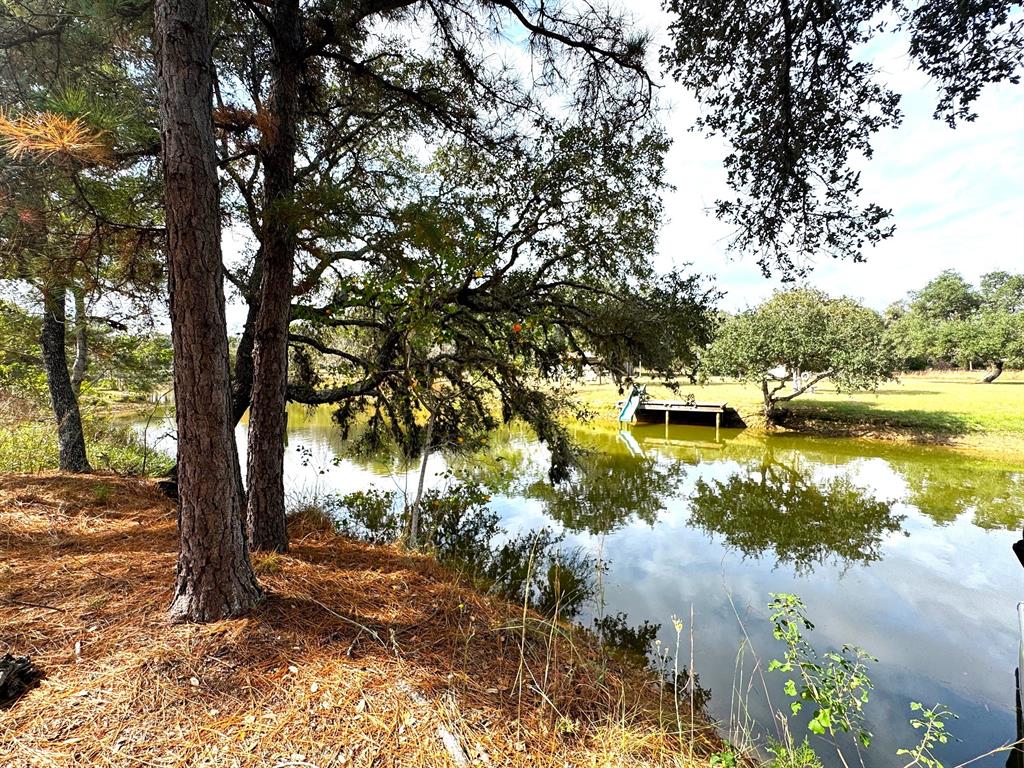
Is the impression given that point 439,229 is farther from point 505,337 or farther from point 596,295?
point 596,295

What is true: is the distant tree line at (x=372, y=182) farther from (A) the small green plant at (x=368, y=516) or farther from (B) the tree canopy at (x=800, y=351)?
(B) the tree canopy at (x=800, y=351)

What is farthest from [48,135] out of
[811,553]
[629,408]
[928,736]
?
[629,408]

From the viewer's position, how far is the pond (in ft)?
11.4

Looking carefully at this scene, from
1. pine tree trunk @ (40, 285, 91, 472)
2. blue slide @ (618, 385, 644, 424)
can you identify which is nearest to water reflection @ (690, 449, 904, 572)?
blue slide @ (618, 385, 644, 424)

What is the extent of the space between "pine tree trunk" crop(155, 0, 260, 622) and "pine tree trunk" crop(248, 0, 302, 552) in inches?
26.1

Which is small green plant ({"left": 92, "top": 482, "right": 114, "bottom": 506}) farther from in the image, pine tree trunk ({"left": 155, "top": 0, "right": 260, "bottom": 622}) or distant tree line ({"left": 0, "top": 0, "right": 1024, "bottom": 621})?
pine tree trunk ({"left": 155, "top": 0, "right": 260, "bottom": 622})

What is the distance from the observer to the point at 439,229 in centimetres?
228

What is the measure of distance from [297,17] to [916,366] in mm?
43954

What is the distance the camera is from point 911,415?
47.1 feet

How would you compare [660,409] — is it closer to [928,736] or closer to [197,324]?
[928,736]

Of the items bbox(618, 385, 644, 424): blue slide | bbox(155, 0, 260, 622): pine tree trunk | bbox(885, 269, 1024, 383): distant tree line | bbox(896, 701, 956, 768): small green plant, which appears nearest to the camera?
bbox(896, 701, 956, 768): small green plant

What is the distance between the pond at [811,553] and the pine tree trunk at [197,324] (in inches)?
76.6

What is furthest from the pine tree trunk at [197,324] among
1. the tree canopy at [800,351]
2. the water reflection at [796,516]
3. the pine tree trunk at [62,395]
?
the tree canopy at [800,351]

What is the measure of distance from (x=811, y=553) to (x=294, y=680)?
6974 millimetres
